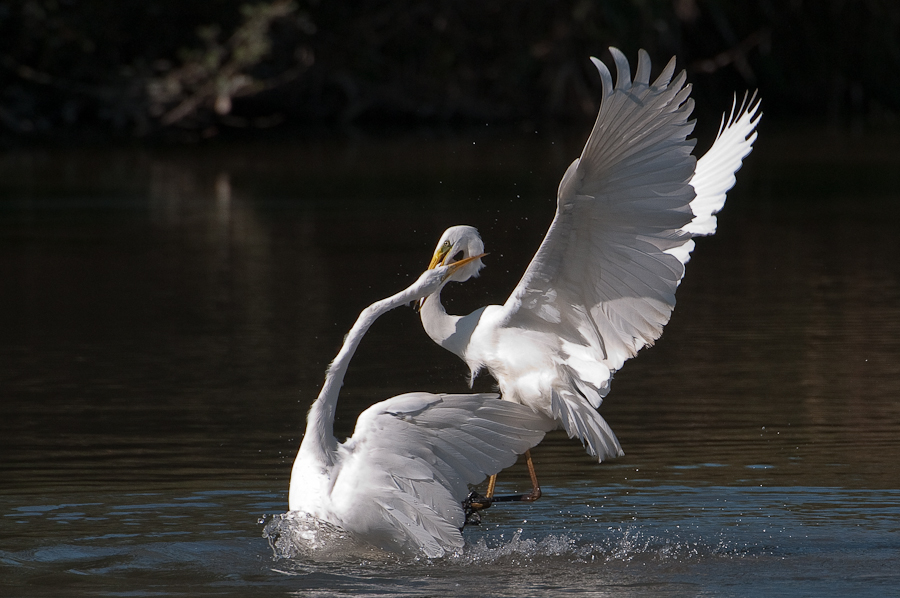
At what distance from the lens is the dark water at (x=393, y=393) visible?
581 cm

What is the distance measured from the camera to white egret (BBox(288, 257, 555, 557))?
5.74 meters

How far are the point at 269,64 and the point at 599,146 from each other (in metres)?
25.8

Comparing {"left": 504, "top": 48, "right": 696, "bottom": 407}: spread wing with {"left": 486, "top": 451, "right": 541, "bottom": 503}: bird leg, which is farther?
{"left": 486, "top": 451, "right": 541, "bottom": 503}: bird leg

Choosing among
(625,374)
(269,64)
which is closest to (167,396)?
(625,374)

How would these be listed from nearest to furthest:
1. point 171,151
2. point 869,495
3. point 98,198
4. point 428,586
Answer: point 428,586, point 869,495, point 98,198, point 171,151

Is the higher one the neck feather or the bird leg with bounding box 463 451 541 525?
the neck feather

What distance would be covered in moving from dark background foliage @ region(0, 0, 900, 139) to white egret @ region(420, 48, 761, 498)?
71.1 ft

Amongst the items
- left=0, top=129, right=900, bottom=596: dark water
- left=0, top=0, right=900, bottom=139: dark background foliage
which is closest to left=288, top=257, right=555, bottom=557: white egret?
left=0, top=129, right=900, bottom=596: dark water

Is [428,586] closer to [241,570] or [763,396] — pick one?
[241,570]

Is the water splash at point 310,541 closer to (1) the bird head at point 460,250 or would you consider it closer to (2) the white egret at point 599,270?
(2) the white egret at point 599,270

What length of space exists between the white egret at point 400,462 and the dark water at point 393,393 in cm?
19

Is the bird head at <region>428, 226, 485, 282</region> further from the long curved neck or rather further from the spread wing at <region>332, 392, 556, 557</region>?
the long curved neck

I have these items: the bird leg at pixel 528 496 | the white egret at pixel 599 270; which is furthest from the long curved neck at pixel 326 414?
the bird leg at pixel 528 496

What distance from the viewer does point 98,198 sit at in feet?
65.3
